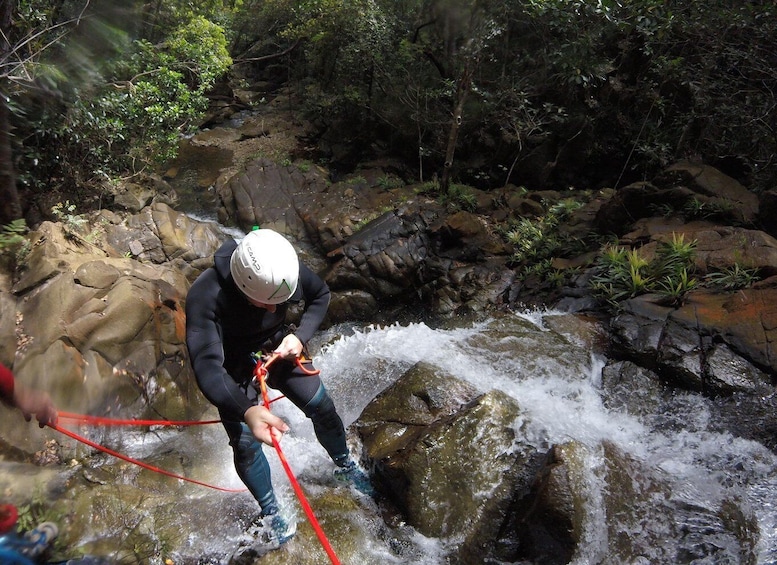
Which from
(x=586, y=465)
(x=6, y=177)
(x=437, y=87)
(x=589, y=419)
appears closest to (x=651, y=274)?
(x=589, y=419)

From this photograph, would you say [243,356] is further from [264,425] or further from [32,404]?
[32,404]

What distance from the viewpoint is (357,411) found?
16.0 feet

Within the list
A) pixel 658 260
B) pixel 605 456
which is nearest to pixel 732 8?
pixel 658 260

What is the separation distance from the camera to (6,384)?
6.52 ft

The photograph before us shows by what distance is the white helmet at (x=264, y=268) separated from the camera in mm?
2373

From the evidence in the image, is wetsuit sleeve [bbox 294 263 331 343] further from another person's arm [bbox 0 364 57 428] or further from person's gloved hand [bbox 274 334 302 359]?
another person's arm [bbox 0 364 57 428]

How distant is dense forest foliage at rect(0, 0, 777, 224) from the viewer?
5.59m

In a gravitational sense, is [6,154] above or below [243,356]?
above

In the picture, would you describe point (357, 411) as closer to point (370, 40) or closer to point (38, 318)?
point (38, 318)

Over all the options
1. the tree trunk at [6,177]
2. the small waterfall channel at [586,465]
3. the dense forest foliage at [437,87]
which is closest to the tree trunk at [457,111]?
the dense forest foliage at [437,87]

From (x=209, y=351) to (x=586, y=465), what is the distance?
2.90 meters

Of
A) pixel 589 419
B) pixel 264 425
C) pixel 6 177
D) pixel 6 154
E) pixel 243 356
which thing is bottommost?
pixel 589 419

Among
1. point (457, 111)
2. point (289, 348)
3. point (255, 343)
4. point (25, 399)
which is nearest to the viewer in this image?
point (25, 399)

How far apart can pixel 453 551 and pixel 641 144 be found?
10.8 metres
